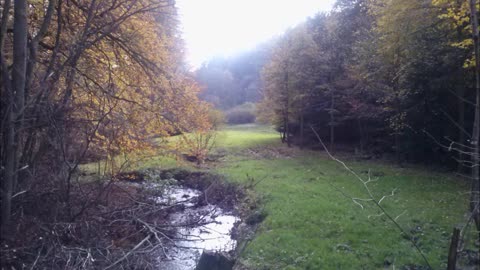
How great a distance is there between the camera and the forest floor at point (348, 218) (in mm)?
7594

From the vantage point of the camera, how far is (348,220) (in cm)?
995

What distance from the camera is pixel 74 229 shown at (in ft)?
20.6

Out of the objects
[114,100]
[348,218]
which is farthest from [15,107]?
[348,218]

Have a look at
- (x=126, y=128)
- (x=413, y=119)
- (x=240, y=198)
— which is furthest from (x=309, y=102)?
(x=126, y=128)

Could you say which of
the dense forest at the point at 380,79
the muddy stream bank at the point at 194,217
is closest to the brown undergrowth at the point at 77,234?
the muddy stream bank at the point at 194,217

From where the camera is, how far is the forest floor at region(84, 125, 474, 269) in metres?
7.59

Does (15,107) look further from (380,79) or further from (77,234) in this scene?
(380,79)

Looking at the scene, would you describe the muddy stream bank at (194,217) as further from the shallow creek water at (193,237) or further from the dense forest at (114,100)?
the dense forest at (114,100)

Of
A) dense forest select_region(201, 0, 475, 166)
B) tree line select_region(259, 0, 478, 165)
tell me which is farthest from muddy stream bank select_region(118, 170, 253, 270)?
dense forest select_region(201, 0, 475, 166)

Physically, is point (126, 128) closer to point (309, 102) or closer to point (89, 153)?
point (89, 153)

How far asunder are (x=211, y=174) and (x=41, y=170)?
38.4 feet

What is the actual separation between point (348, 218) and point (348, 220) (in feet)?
0.59

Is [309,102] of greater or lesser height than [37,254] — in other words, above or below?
above

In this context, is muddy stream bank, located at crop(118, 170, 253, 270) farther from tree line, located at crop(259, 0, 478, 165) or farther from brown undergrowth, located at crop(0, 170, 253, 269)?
tree line, located at crop(259, 0, 478, 165)
